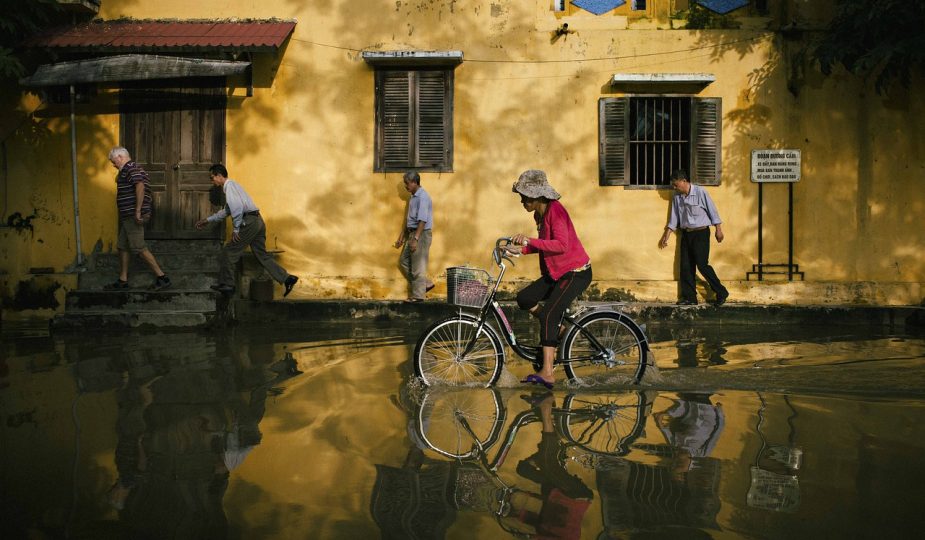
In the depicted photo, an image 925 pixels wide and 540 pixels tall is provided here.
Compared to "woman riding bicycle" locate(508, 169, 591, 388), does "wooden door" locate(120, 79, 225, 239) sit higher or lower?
higher

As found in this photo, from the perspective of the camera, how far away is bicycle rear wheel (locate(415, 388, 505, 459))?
525 cm

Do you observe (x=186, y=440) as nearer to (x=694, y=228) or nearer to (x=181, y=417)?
(x=181, y=417)

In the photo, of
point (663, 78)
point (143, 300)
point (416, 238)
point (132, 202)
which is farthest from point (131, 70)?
point (663, 78)

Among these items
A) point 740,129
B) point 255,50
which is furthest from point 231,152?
point 740,129

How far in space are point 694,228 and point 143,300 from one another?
7.19 metres

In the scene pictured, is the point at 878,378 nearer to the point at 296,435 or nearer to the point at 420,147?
the point at 296,435

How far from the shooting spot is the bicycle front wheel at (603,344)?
6930 mm

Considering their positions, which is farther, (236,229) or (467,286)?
(236,229)

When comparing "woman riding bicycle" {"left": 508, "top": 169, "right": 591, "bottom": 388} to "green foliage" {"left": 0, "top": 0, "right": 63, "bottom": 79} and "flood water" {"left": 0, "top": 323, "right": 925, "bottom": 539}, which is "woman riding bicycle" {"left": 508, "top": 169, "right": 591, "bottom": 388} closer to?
"flood water" {"left": 0, "top": 323, "right": 925, "bottom": 539}

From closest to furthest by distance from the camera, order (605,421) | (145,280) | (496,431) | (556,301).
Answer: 1. (496,431)
2. (605,421)
3. (556,301)
4. (145,280)

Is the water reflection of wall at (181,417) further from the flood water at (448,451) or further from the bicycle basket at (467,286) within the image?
the bicycle basket at (467,286)

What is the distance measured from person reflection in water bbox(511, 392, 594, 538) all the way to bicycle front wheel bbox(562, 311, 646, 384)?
164cm

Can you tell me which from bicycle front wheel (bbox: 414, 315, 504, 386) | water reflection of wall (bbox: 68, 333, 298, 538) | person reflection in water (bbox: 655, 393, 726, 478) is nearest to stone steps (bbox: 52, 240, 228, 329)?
water reflection of wall (bbox: 68, 333, 298, 538)

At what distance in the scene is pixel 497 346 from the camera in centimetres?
682
